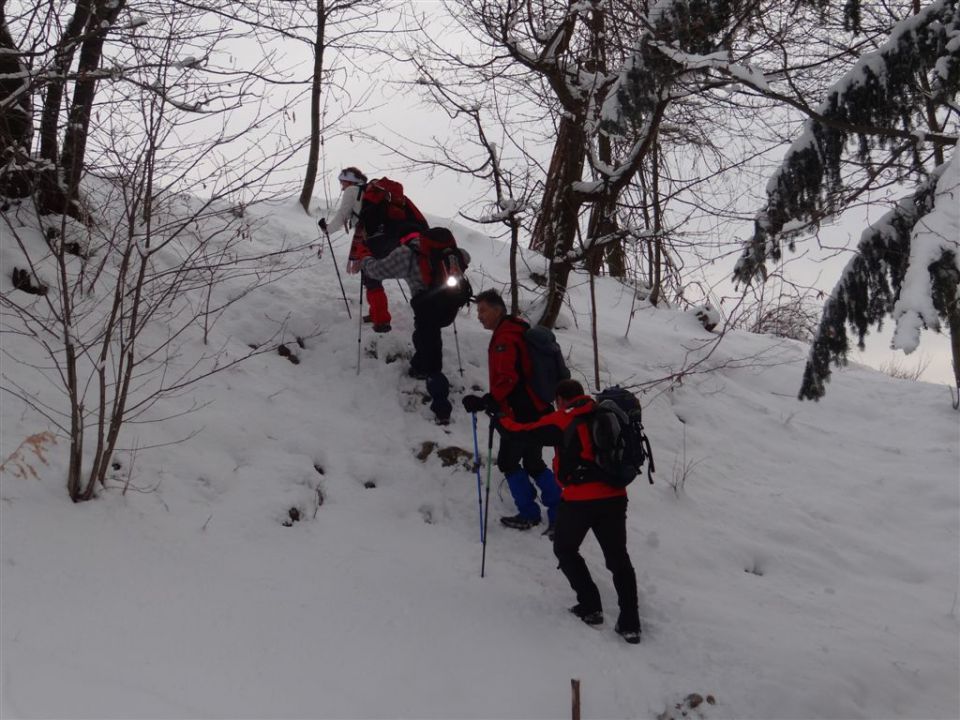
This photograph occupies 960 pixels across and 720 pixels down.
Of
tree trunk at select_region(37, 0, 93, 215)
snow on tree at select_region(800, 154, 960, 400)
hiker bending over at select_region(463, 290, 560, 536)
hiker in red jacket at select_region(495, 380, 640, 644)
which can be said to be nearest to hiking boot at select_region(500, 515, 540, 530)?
hiker bending over at select_region(463, 290, 560, 536)

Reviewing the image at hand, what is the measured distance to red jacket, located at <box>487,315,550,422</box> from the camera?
19.2 feet

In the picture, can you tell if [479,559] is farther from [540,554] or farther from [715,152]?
[715,152]

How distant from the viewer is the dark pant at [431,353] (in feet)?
22.9

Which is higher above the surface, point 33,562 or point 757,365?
point 757,365

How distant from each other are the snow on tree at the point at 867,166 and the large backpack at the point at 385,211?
A: 3196 mm

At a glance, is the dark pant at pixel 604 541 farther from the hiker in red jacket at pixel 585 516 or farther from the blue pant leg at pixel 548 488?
the blue pant leg at pixel 548 488

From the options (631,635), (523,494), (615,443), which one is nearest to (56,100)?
(523,494)

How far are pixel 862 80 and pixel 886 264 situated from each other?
4.51ft

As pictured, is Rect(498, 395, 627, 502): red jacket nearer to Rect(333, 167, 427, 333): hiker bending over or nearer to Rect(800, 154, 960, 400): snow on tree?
Rect(800, 154, 960, 400): snow on tree

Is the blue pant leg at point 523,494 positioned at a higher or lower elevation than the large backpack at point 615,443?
lower

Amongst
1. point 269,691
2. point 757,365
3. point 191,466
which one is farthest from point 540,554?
point 757,365

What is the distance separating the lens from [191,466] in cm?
570

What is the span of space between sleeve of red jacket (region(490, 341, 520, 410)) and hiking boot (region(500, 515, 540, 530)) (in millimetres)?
986

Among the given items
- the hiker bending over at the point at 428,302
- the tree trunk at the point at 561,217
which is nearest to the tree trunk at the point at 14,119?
the hiker bending over at the point at 428,302
